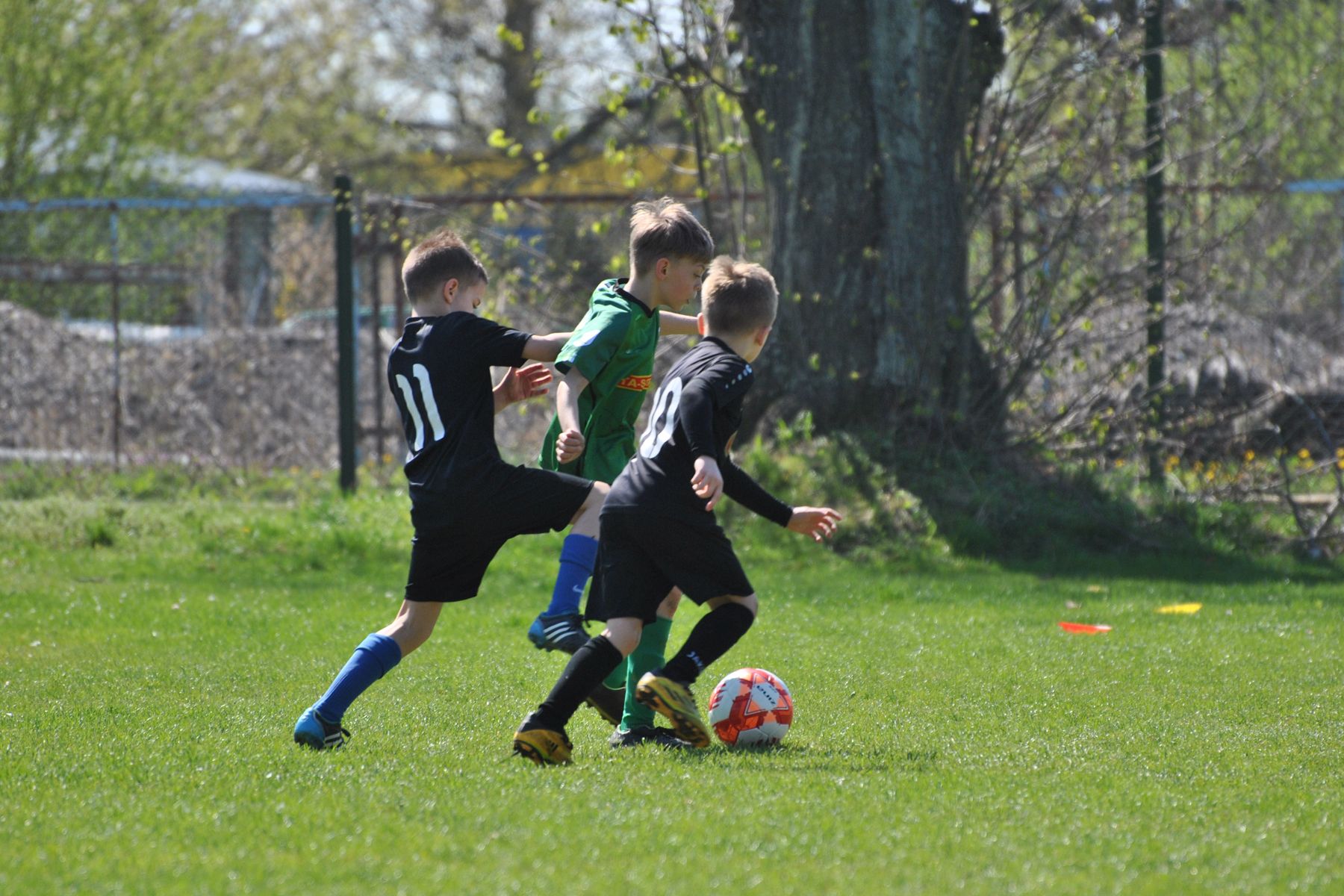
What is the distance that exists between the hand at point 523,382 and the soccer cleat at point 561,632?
758mm

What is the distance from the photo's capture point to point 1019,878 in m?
Answer: 3.09

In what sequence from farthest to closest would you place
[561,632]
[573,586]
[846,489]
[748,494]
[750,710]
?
[846,489] → [573,586] → [561,632] → [750,710] → [748,494]

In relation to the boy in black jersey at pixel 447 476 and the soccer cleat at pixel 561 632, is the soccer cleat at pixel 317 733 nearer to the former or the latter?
the boy in black jersey at pixel 447 476

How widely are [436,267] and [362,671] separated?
1.31 metres

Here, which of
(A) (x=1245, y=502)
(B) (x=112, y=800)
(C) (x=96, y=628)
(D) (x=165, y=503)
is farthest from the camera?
(D) (x=165, y=503)

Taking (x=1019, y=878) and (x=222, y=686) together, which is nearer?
(x=1019, y=878)

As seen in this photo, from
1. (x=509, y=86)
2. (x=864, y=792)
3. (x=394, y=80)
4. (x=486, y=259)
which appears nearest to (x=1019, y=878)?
(x=864, y=792)

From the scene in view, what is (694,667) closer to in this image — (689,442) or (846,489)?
(689,442)

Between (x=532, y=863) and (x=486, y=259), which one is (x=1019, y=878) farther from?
(x=486, y=259)

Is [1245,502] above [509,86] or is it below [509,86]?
below

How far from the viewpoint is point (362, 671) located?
4574 millimetres

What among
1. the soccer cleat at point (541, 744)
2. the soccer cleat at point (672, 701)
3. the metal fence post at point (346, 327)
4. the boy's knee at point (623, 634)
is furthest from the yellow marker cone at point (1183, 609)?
the metal fence post at point (346, 327)

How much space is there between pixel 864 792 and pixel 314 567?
582 cm

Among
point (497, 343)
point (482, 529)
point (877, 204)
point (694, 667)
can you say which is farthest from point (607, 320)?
point (877, 204)
